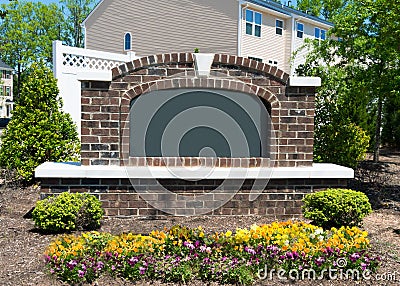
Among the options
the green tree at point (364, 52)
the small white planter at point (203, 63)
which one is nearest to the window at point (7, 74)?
the green tree at point (364, 52)

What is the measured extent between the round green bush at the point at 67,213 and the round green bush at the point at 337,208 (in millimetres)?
3473

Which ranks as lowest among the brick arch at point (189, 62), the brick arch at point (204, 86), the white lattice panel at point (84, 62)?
the brick arch at point (204, 86)

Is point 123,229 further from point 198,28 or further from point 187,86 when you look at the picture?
point 198,28

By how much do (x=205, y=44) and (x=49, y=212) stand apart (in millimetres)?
17942

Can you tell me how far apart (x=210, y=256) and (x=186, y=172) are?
101 inches

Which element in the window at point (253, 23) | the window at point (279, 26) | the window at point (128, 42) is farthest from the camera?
the window at point (279, 26)

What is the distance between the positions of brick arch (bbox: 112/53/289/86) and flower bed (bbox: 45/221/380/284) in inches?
126

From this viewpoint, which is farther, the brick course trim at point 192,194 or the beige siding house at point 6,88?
the beige siding house at point 6,88

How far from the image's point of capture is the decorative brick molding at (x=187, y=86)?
24.5 ft

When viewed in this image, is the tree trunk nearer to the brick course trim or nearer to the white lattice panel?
the brick course trim

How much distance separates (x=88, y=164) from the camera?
24.7 feet

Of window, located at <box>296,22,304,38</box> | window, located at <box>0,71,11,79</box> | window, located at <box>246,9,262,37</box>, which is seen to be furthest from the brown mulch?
window, located at <box>0,71,11,79</box>

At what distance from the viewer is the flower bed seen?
15.6 ft

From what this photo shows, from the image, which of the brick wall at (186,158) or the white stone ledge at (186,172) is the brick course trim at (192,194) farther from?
the white stone ledge at (186,172)
